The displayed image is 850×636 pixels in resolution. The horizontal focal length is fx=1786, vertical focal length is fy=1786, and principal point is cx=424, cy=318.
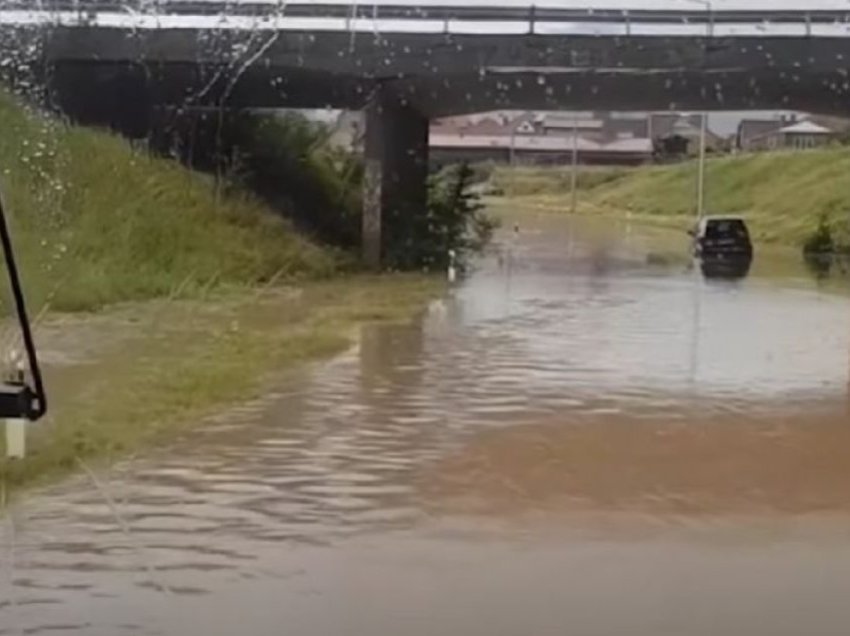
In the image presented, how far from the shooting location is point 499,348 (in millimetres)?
22344

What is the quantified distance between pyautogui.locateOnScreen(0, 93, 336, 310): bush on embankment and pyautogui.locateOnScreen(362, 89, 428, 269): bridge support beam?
1.49m

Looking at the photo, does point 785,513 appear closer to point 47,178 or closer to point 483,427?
point 483,427

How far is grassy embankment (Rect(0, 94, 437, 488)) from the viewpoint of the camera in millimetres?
15641

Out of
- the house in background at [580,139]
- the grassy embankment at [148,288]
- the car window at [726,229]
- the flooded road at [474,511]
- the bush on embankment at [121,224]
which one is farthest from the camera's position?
the house in background at [580,139]

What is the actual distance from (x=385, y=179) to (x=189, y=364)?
19.0 m

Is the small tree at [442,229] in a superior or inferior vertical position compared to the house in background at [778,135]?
inferior

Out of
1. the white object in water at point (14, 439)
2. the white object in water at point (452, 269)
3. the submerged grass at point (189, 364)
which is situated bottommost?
the white object in water at point (452, 269)

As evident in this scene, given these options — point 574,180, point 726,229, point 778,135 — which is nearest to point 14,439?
point 726,229

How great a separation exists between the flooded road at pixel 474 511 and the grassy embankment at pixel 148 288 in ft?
2.69

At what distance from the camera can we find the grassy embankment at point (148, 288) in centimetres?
1564

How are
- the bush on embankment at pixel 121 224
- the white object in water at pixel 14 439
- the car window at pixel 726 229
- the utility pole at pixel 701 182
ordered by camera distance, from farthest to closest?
1. the utility pole at pixel 701 182
2. the car window at pixel 726 229
3. the bush on embankment at pixel 121 224
4. the white object in water at pixel 14 439

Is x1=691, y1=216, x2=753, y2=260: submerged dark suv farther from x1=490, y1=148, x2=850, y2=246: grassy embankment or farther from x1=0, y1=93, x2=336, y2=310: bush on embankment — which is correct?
x1=0, y1=93, x2=336, y2=310: bush on embankment

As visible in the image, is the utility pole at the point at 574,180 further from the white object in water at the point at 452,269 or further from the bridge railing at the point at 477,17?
the bridge railing at the point at 477,17

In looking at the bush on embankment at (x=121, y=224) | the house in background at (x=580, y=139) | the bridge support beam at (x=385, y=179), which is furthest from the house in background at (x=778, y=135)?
the bush on embankment at (x=121, y=224)
